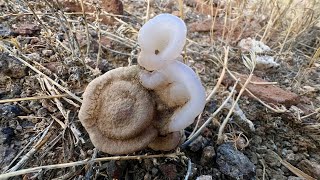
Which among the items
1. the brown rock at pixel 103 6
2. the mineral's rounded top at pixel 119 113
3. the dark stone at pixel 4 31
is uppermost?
the mineral's rounded top at pixel 119 113

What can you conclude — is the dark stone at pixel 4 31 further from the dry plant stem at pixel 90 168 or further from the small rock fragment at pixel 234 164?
the small rock fragment at pixel 234 164

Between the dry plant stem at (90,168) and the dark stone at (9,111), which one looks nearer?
the dry plant stem at (90,168)

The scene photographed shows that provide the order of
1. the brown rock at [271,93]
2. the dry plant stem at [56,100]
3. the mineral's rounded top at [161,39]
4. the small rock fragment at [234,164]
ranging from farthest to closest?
1. the brown rock at [271,93]
2. the dry plant stem at [56,100]
3. the small rock fragment at [234,164]
4. the mineral's rounded top at [161,39]

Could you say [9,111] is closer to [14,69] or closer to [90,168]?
[14,69]

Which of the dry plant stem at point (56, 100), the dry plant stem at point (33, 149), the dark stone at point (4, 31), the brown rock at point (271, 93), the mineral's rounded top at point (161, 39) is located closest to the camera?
the mineral's rounded top at point (161, 39)

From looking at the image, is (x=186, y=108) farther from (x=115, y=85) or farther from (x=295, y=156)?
(x=295, y=156)

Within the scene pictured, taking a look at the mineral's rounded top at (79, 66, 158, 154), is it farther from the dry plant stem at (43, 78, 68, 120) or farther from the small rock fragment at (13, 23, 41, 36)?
the small rock fragment at (13, 23, 41, 36)

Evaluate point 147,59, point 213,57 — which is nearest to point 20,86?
point 147,59

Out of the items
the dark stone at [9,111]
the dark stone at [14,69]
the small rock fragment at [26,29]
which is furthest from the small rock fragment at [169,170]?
the small rock fragment at [26,29]
